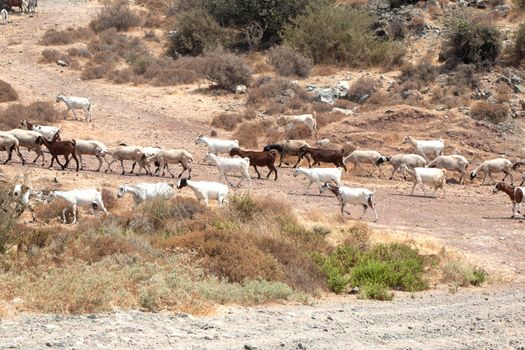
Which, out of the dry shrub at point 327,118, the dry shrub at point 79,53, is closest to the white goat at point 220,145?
the dry shrub at point 327,118

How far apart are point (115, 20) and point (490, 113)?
2755 centimetres

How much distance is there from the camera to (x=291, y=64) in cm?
4128

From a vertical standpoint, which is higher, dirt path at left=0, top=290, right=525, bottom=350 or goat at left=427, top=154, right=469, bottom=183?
dirt path at left=0, top=290, right=525, bottom=350

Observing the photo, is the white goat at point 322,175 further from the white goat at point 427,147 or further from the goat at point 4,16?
the goat at point 4,16

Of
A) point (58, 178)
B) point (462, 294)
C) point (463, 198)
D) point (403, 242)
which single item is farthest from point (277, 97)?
point (462, 294)

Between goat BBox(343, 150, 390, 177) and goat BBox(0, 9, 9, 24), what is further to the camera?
goat BBox(0, 9, 9, 24)

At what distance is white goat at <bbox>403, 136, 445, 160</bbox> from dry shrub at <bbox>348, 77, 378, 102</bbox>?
23.7 ft

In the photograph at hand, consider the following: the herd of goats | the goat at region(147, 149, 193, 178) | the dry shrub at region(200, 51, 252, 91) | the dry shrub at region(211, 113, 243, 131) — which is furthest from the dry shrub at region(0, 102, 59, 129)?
the dry shrub at region(200, 51, 252, 91)

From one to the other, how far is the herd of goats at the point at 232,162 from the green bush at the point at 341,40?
426 inches

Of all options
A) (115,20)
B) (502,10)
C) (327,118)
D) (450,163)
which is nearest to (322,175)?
(450,163)

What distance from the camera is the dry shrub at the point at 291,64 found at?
4125cm

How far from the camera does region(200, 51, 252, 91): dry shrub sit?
3959 cm

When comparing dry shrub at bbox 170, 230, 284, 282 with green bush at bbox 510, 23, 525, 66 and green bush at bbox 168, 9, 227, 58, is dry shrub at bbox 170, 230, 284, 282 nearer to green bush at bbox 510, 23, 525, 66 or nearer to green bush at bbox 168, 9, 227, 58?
green bush at bbox 510, 23, 525, 66

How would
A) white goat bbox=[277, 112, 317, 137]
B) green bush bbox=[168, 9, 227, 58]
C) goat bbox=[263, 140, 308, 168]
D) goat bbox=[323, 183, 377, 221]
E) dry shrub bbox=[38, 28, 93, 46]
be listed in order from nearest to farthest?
goat bbox=[323, 183, 377, 221] < goat bbox=[263, 140, 308, 168] < white goat bbox=[277, 112, 317, 137] < green bush bbox=[168, 9, 227, 58] < dry shrub bbox=[38, 28, 93, 46]
